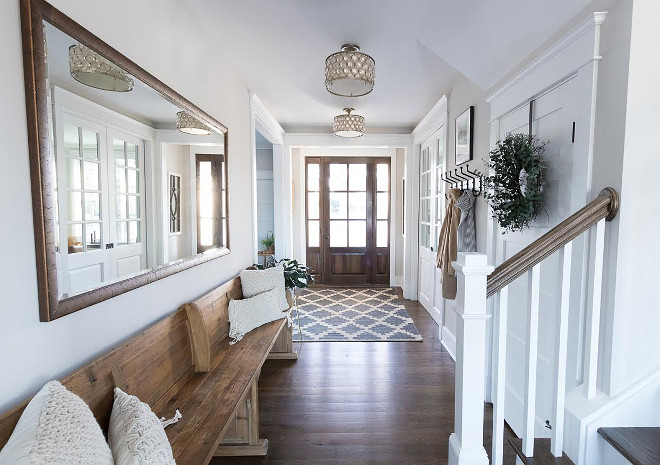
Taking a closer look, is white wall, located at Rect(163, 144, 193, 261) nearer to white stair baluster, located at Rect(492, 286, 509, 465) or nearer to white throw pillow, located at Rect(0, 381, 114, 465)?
white throw pillow, located at Rect(0, 381, 114, 465)

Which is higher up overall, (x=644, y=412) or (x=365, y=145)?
(x=365, y=145)

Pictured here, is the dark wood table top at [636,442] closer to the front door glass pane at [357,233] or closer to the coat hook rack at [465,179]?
the coat hook rack at [465,179]

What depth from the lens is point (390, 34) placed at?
2355 mm

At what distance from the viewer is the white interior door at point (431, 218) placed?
3795 mm

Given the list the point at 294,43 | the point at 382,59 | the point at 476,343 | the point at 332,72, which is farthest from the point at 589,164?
the point at 294,43

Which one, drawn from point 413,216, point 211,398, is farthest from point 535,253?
point 413,216

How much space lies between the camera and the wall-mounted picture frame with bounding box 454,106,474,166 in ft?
9.23

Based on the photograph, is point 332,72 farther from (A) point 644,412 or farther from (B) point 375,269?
(B) point 375,269

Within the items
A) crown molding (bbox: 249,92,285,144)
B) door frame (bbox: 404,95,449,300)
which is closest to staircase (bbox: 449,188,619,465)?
crown molding (bbox: 249,92,285,144)

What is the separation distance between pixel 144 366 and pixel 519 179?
6.70 feet

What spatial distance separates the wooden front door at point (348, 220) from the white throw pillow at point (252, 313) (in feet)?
10.8

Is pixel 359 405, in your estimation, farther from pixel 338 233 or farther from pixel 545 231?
pixel 338 233

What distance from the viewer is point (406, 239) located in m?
5.08

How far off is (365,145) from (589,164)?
144 inches
